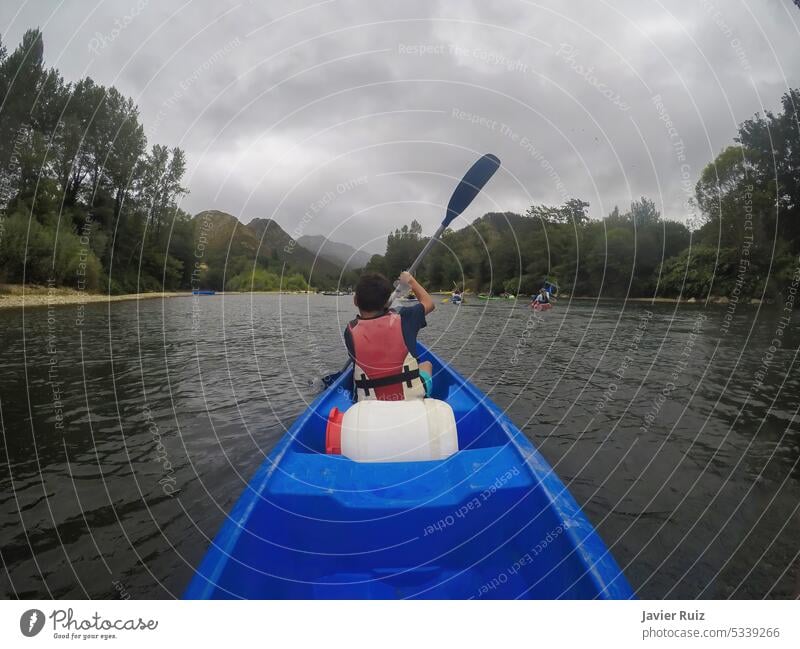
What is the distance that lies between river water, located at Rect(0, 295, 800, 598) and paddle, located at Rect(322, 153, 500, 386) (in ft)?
9.12

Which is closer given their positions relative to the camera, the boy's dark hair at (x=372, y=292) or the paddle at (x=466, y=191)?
the boy's dark hair at (x=372, y=292)

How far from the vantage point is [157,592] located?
3.23m

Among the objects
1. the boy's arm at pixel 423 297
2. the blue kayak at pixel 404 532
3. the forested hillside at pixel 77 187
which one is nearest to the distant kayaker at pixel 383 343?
the boy's arm at pixel 423 297

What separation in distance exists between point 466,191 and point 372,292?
428cm

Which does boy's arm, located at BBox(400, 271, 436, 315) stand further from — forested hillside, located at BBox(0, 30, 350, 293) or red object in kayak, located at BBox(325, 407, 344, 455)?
forested hillside, located at BBox(0, 30, 350, 293)

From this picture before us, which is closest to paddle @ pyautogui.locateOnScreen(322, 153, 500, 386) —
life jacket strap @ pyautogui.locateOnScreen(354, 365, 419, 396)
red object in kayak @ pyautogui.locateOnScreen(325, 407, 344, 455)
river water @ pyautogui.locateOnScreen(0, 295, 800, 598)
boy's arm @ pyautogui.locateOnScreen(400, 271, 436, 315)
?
boy's arm @ pyautogui.locateOnScreen(400, 271, 436, 315)

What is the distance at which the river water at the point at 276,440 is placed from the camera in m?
3.55

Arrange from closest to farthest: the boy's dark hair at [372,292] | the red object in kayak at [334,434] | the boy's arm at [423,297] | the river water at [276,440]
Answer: the red object in kayak at [334,434]
the river water at [276,440]
the boy's dark hair at [372,292]
the boy's arm at [423,297]

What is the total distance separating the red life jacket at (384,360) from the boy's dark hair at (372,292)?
123 millimetres

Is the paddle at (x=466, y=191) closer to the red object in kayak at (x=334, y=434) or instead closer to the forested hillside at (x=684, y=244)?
the red object in kayak at (x=334, y=434)

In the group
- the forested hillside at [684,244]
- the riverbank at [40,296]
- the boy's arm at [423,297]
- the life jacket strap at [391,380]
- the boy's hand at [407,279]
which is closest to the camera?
the life jacket strap at [391,380]

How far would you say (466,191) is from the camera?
7246mm

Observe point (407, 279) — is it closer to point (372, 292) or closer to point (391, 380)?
point (372, 292)

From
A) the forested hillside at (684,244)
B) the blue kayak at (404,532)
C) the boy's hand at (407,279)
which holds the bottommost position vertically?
the blue kayak at (404,532)
